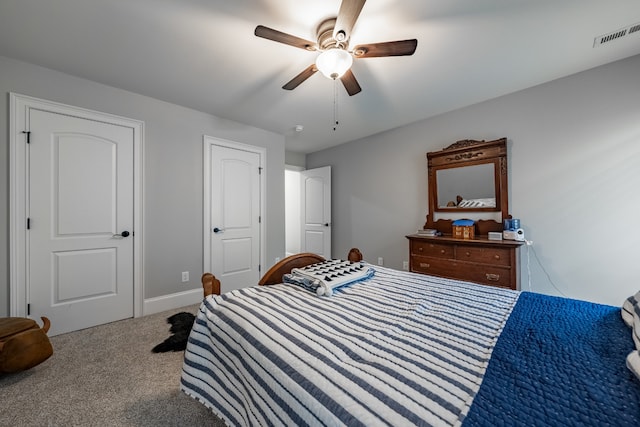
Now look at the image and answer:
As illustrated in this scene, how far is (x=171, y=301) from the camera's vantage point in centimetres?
292

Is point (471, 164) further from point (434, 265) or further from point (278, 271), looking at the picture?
point (278, 271)

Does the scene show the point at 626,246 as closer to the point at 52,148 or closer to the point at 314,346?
the point at 314,346

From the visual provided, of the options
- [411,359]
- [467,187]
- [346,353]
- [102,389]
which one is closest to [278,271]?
[346,353]

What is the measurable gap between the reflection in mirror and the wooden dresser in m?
0.53

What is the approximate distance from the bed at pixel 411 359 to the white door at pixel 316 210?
3184 mm

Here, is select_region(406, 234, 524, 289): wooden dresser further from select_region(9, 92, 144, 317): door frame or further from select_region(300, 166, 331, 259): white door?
select_region(9, 92, 144, 317): door frame

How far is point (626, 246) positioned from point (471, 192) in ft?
4.36

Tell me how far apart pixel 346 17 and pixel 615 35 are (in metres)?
2.15

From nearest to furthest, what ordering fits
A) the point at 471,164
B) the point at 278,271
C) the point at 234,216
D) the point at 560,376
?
the point at 560,376, the point at 278,271, the point at 471,164, the point at 234,216

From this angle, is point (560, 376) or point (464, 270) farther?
point (464, 270)

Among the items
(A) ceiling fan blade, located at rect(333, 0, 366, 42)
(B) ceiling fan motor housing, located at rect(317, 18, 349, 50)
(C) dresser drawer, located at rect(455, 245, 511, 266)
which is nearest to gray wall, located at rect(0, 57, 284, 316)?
(B) ceiling fan motor housing, located at rect(317, 18, 349, 50)

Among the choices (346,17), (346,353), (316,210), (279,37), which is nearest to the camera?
(346,353)

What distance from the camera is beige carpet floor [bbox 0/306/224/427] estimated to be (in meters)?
1.38

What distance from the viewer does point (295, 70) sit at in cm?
227
